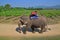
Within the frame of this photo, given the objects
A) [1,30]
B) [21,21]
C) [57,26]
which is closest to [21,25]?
[21,21]

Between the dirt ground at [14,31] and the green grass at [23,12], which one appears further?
the green grass at [23,12]

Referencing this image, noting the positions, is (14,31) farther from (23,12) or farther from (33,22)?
(23,12)

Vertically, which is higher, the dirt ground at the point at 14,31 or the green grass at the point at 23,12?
the green grass at the point at 23,12

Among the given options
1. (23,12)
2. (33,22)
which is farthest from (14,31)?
(23,12)

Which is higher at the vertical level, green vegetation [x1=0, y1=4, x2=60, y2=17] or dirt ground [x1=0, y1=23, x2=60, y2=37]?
green vegetation [x1=0, y1=4, x2=60, y2=17]

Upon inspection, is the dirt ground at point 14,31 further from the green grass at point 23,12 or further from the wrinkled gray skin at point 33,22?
the green grass at point 23,12

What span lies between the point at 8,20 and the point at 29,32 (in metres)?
1.37

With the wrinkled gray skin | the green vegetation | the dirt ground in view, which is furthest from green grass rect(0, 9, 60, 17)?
the wrinkled gray skin

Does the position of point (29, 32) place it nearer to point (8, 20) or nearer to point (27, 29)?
point (27, 29)

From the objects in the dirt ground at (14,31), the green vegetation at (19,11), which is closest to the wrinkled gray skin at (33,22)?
the dirt ground at (14,31)

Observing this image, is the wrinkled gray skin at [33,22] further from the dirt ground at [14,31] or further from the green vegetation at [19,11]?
the green vegetation at [19,11]

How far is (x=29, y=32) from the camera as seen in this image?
31.7 ft

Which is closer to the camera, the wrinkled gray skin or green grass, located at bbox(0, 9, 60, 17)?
the wrinkled gray skin

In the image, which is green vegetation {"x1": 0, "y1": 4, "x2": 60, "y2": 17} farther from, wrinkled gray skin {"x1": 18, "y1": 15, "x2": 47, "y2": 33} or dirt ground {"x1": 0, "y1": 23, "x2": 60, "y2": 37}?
wrinkled gray skin {"x1": 18, "y1": 15, "x2": 47, "y2": 33}
